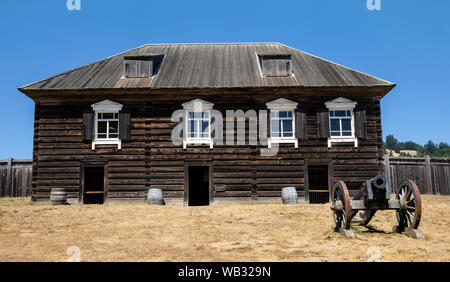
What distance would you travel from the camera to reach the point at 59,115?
17.0 meters

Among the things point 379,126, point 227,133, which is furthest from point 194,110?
point 379,126

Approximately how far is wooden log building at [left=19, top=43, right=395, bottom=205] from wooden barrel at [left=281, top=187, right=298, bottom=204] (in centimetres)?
63

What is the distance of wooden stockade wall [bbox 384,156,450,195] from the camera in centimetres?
1983

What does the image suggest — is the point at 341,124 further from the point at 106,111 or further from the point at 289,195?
the point at 106,111

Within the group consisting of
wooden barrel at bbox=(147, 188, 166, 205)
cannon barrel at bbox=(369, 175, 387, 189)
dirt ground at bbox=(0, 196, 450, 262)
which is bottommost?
dirt ground at bbox=(0, 196, 450, 262)

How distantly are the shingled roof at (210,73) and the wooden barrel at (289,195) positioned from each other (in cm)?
486

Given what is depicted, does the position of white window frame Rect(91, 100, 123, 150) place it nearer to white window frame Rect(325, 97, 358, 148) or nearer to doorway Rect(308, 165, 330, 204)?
doorway Rect(308, 165, 330, 204)

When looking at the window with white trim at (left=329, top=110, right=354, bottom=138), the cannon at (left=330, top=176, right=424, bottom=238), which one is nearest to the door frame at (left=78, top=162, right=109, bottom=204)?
the window with white trim at (left=329, top=110, right=354, bottom=138)

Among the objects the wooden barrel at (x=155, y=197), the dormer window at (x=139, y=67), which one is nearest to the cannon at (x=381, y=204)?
the wooden barrel at (x=155, y=197)

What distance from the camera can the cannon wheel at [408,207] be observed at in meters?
8.37

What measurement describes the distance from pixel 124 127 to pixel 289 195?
8.19m

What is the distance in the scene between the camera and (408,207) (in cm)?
886
